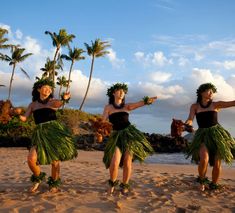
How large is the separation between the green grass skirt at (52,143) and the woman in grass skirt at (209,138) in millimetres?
2015

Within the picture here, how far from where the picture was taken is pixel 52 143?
6332 mm

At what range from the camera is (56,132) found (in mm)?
6445

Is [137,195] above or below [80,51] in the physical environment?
below

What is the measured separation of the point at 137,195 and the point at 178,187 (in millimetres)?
1096

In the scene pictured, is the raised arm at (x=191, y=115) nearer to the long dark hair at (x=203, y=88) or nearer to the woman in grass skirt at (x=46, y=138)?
the long dark hair at (x=203, y=88)

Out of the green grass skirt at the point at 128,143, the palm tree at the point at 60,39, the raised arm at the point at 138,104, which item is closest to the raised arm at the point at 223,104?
the raised arm at the point at 138,104

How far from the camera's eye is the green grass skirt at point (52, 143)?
6258mm

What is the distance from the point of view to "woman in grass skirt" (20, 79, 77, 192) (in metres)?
6.28

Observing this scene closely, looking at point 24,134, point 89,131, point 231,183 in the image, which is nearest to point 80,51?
point 89,131

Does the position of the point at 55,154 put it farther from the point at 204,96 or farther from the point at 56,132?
the point at 204,96

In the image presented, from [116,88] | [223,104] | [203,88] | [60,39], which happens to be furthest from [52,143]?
[60,39]

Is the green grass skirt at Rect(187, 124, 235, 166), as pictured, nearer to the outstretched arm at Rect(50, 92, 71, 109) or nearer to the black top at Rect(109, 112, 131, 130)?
the black top at Rect(109, 112, 131, 130)

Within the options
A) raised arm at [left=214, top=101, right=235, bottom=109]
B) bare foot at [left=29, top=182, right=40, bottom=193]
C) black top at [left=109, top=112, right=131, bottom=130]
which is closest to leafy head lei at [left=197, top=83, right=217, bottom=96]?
raised arm at [left=214, top=101, right=235, bottom=109]

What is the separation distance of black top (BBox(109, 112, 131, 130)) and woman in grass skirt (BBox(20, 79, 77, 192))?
2.42 ft
